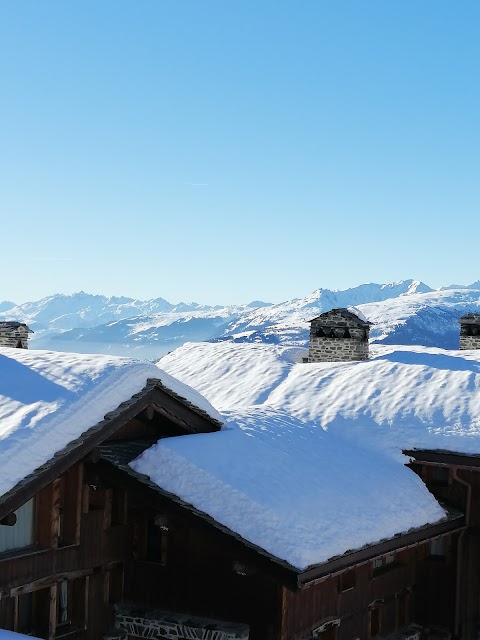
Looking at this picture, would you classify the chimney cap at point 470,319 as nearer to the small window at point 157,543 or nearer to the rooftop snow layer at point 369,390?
the rooftop snow layer at point 369,390

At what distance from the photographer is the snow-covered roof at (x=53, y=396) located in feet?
41.9

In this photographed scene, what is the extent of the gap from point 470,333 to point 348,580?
583 inches

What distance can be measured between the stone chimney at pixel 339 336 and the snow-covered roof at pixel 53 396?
35.6ft

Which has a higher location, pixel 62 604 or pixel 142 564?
pixel 142 564

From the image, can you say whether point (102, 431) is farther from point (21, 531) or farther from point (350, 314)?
point (350, 314)

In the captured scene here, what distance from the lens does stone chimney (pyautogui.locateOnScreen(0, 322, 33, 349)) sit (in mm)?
29688

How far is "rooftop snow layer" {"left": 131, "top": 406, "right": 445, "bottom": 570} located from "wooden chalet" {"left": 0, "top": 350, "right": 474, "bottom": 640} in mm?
297

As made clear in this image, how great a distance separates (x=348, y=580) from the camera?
1672 cm

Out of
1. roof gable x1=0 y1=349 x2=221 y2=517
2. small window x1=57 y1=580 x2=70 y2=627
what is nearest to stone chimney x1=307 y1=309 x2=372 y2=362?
roof gable x1=0 y1=349 x2=221 y2=517

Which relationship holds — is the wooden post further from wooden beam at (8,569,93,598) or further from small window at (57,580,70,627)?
small window at (57,580,70,627)

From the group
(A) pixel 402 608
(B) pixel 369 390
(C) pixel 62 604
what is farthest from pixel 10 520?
(B) pixel 369 390

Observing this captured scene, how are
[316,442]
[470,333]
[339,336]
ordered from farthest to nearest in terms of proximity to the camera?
[470,333] → [339,336] → [316,442]

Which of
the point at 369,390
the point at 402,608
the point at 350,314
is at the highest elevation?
the point at 350,314

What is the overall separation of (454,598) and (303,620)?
5857mm
